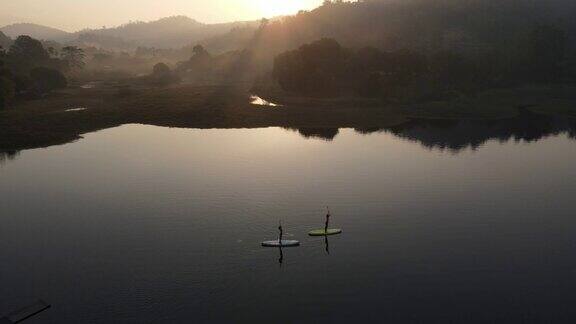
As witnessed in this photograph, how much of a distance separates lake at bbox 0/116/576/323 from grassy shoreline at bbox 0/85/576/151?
67.1 ft

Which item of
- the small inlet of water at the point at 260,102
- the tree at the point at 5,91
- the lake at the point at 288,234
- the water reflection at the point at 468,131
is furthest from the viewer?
the small inlet of water at the point at 260,102

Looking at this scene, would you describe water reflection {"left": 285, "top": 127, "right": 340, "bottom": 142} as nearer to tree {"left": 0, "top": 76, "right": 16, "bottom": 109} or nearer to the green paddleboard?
the green paddleboard

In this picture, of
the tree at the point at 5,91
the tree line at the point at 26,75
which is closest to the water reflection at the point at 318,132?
the tree at the point at 5,91

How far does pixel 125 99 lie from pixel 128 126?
4311cm

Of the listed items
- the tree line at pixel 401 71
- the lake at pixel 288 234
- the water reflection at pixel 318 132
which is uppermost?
the tree line at pixel 401 71

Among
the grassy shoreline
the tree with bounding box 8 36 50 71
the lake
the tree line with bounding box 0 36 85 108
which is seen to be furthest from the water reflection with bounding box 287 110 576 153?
the tree with bounding box 8 36 50 71

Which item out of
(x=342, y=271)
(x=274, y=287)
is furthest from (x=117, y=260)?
(x=342, y=271)

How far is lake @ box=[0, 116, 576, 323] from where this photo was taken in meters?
35.9

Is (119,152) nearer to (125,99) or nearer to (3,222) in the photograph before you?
(3,222)

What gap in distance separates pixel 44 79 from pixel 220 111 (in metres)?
70.7

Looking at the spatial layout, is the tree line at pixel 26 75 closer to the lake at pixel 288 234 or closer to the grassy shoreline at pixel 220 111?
the grassy shoreline at pixel 220 111

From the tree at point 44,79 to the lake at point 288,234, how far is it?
80628 millimetres

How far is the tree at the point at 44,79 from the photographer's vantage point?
495 feet

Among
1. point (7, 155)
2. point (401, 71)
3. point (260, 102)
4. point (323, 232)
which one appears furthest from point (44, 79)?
point (323, 232)
